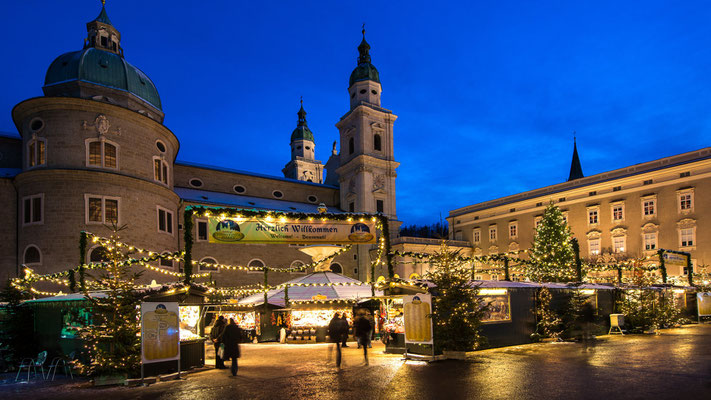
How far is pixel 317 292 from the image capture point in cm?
2414

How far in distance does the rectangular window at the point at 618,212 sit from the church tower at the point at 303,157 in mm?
52844

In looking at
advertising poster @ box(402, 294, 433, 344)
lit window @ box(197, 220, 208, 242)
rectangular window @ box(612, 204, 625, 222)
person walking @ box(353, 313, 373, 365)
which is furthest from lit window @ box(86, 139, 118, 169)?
rectangular window @ box(612, 204, 625, 222)

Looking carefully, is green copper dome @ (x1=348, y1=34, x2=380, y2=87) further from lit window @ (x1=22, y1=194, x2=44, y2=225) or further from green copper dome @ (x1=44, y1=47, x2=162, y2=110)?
lit window @ (x1=22, y1=194, x2=44, y2=225)

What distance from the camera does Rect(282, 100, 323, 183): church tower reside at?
86750 millimetres

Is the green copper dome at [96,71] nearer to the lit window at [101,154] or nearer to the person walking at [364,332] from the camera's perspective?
the lit window at [101,154]

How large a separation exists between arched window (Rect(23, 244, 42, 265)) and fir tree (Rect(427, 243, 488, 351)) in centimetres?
2580

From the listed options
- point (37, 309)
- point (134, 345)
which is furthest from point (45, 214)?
point (134, 345)

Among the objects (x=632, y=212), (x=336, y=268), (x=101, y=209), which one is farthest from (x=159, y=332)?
(x=632, y=212)

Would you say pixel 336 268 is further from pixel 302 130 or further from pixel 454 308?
pixel 302 130

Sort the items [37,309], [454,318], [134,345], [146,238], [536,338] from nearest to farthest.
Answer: [134,345]
[454,318]
[37,309]
[536,338]
[146,238]

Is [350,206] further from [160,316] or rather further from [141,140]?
[160,316]

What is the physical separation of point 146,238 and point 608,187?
4190 centimetres

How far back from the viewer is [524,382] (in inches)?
421

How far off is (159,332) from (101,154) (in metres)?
22.8
